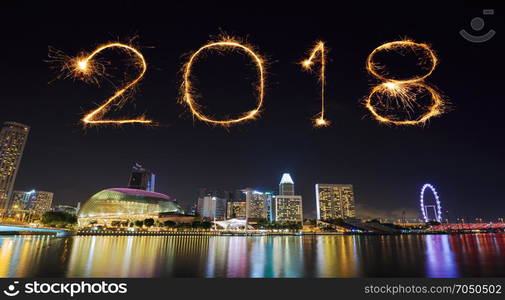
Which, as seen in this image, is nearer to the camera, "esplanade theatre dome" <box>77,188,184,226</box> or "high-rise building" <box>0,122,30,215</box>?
"esplanade theatre dome" <box>77,188,184,226</box>

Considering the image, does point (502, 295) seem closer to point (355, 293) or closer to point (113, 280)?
point (355, 293)

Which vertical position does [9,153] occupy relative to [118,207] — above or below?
above

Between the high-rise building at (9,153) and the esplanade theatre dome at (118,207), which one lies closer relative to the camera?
the esplanade theatre dome at (118,207)

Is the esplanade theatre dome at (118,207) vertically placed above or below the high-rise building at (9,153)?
below

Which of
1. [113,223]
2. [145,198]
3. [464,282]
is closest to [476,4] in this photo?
[464,282]

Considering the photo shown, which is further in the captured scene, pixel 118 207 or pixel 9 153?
pixel 9 153
